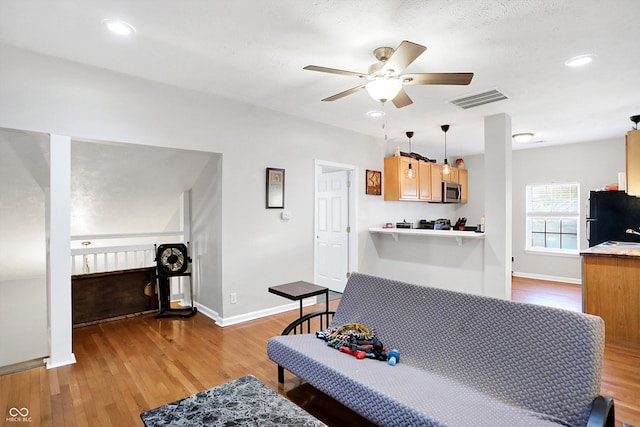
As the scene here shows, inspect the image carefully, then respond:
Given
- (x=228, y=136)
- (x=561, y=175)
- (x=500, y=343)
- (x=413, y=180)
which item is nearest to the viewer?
(x=500, y=343)

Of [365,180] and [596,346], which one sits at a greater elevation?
A: [365,180]

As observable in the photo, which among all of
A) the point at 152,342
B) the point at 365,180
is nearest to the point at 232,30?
the point at 152,342

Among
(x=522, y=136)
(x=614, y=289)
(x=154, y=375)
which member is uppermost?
(x=522, y=136)

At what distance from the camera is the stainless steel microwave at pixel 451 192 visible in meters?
6.59

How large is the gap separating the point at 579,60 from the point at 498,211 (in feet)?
6.03

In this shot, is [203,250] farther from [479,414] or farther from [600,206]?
[600,206]

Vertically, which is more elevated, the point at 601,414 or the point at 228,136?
the point at 228,136

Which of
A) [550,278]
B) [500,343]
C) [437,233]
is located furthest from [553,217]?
[500,343]

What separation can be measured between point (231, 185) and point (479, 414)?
314 cm

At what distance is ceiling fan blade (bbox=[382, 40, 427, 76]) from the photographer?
186cm

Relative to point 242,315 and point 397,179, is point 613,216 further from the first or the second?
point 242,315

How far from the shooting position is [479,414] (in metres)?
1.48

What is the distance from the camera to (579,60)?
8.75ft

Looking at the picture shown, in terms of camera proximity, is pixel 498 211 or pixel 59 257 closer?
pixel 59 257
